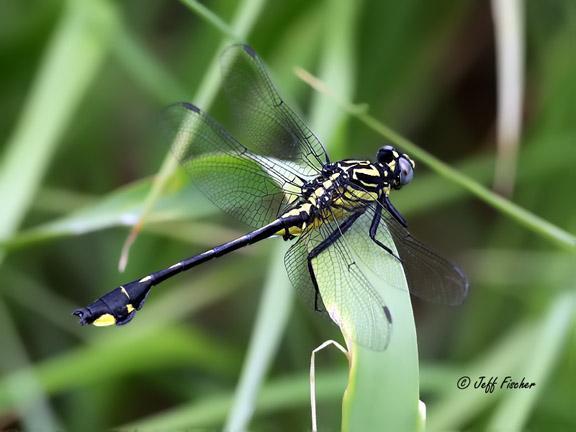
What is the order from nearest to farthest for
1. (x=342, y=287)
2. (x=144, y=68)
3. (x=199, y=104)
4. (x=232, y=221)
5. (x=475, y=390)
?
(x=342, y=287) < (x=199, y=104) < (x=475, y=390) < (x=144, y=68) < (x=232, y=221)

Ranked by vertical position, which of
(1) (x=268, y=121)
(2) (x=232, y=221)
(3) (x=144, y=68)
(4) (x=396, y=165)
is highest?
(3) (x=144, y=68)

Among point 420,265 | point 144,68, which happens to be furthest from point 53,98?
point 420,265

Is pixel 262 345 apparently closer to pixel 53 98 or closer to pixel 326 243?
pixel 326 243

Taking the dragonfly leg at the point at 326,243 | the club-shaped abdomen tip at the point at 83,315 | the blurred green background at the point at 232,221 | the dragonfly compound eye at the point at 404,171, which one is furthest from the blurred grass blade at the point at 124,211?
the dragonfly compound eye at the point at 404,171

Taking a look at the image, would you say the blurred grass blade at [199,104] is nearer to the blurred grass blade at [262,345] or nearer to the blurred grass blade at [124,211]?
the blurred grass blade at [124,211]

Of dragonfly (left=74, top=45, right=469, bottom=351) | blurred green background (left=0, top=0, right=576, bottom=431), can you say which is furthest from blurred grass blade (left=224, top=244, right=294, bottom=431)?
dragonfly (left=74, top=45, right=469, bottom=351)
